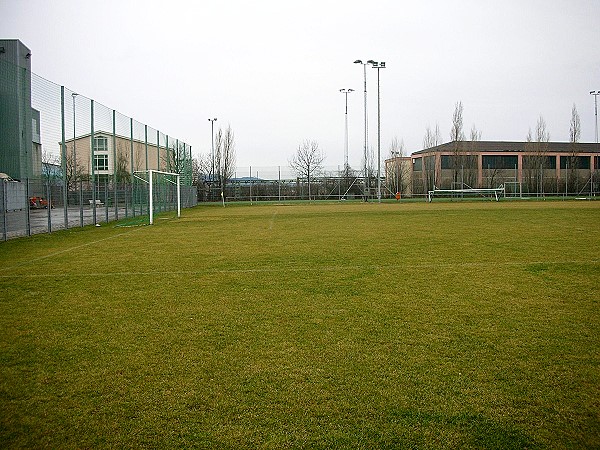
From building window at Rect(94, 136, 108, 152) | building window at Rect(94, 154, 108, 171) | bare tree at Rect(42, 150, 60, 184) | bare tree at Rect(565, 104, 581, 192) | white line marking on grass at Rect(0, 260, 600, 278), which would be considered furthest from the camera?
bare tree at Rect(565, 104, 581, 192)

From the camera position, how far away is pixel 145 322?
5422 millimetres

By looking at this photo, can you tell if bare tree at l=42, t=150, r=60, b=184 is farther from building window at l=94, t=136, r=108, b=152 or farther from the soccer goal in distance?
the soccer goal in distance

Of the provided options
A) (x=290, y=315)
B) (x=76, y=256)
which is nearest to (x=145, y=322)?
(x=290, y=315)

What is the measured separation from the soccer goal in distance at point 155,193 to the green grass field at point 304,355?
684 inches

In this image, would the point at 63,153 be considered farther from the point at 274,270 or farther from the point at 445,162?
the point at 445,162

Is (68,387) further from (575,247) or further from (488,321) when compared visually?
(575,247)

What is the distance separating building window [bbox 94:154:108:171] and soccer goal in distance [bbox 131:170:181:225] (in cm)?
178

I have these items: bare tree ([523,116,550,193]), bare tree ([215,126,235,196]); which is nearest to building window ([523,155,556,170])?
bare tree ([523,116,550,193])

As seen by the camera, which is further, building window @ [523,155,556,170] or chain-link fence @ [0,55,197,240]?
building window @ [523,155,556,170]

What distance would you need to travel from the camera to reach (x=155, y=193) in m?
31.0

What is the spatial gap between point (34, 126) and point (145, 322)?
14.6 metres

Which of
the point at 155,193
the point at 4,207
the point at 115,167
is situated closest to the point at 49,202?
the point at 4,207

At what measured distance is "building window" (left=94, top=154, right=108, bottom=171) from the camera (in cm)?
2255

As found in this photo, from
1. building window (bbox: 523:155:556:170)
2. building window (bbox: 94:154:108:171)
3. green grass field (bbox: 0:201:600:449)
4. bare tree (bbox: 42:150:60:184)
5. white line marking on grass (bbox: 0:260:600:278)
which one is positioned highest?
building window (bbox: 523:155:556:170)
